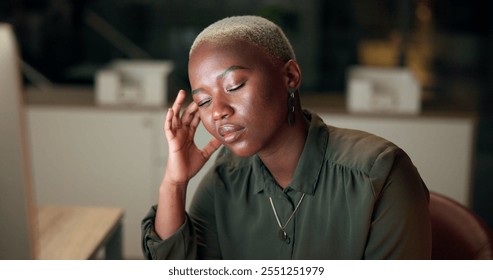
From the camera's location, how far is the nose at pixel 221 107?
3.22 ft

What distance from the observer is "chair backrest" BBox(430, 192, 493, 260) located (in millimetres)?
1176

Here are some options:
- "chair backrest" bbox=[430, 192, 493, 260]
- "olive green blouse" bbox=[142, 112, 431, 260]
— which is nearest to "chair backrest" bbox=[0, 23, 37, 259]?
"olive green blouse" bbox=[142, 112, 431, 260]

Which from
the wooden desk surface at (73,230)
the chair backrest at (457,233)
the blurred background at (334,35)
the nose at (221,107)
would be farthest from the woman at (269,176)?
the blurred background at (334,35)

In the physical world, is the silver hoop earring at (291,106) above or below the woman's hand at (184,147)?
above

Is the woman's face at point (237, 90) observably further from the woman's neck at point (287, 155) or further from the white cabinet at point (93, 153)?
the white cabinet at point (93, 153)

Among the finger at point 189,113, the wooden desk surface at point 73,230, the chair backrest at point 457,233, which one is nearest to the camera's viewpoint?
the finger at point 189,113

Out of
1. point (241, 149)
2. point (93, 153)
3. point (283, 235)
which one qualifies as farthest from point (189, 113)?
point (93, 153)

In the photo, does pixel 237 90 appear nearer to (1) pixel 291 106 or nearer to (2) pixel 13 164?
(1) pixel 291 106

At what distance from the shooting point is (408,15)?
2.72 metres

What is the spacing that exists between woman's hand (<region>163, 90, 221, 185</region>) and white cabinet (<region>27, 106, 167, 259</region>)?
1048 millimetres

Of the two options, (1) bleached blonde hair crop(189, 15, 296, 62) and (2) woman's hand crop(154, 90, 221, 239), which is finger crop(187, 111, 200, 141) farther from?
(1) bleached blonde hair crop(189, 15, 296, 62)

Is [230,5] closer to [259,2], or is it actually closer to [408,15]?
[259,2]

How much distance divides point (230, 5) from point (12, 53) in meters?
1.77

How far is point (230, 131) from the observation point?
1.00 meters
